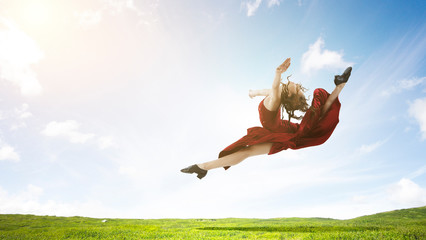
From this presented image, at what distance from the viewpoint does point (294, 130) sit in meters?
5.86

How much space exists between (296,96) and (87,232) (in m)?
9.12

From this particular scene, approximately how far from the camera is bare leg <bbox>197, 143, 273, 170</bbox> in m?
5.89

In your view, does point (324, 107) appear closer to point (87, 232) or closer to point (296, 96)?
point (296, 96)

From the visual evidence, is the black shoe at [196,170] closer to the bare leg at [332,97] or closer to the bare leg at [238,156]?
the bare leg at [238,156]

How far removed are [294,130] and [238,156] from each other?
1.52 metres

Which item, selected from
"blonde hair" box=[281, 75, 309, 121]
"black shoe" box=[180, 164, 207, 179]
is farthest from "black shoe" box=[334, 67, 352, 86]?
"black shoe" box=[180, 164, 207, 179]

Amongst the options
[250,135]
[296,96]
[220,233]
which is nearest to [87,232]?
[220,233]

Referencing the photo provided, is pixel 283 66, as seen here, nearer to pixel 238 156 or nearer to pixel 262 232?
pixel 238 156

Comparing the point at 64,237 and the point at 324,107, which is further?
the point at 64,237

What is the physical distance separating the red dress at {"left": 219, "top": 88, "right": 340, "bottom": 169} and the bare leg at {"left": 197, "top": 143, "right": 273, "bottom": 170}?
11 centimetres

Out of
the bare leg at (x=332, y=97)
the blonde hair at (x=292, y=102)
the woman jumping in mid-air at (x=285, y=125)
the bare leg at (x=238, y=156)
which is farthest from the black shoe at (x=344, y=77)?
the bare leg at (x=238, y=156)

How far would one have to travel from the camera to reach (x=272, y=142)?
229 inches

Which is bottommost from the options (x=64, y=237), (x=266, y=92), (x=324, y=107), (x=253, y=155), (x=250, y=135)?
(x=64, y=237)

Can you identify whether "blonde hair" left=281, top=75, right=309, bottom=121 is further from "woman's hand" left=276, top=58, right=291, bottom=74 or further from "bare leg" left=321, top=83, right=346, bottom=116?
"woman's hand" left=276, top=58, right=291, bottom=74
